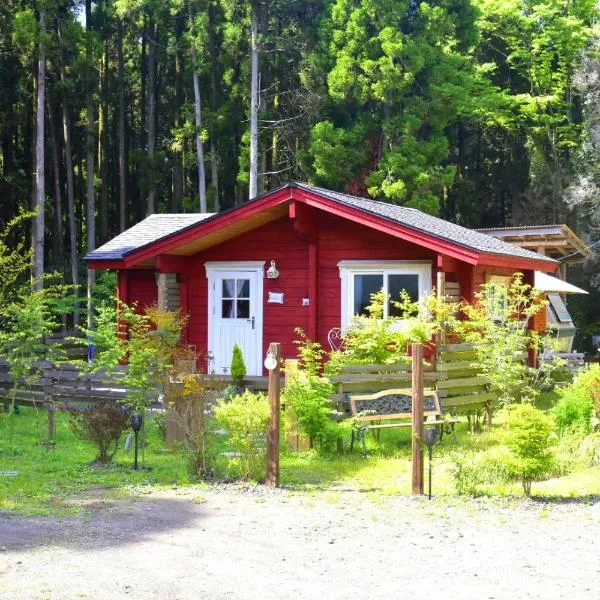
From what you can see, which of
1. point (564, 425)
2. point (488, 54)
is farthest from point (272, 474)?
point (488, 54)

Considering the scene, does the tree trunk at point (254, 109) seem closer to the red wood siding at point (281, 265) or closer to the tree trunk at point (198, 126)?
the tree trunk at point (198, 126)

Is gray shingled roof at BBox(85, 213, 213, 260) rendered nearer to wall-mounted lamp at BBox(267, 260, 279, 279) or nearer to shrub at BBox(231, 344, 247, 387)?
wall-mounted lamp at BBox(267, 260, 279, 279)

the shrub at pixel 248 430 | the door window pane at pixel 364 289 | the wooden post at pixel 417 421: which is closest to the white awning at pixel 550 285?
the door window pane at pixel 364 289

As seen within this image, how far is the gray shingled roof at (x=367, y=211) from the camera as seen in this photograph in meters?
14.4

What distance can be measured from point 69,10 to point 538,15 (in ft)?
55.8

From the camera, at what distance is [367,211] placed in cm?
1432

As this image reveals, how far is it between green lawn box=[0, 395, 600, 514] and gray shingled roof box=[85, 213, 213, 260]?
6001mm

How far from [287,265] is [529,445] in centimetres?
863

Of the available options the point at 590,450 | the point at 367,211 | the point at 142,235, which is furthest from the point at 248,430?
the point at 142,235

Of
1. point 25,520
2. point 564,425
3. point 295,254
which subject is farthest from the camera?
point 295,254

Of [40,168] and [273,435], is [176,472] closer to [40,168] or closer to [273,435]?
[273,435]

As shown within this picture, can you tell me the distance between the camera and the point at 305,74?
30469 millimetres

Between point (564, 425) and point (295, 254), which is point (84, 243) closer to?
point (295, 254)

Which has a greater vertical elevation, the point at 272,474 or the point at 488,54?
the point at 488,54
